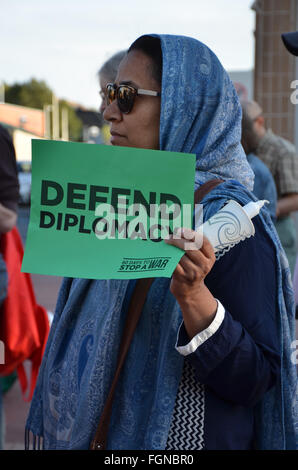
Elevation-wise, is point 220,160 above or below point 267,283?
above

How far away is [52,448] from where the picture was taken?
1.98 metres

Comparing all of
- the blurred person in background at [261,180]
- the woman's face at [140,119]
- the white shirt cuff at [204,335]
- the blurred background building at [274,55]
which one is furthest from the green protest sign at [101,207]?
the blurred background building at [274,55]

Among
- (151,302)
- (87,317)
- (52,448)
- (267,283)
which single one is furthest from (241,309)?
(52,448)

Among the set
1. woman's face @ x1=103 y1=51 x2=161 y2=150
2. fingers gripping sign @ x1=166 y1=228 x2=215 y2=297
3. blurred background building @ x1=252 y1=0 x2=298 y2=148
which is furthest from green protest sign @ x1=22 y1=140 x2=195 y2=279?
blurred background building @ x1=252 y1=0 x2=298 y2=148

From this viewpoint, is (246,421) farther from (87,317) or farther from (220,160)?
(220,160)

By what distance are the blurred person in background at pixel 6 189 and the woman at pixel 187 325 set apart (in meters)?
1.08

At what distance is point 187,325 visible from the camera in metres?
1.58

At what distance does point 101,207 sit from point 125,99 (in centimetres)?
52

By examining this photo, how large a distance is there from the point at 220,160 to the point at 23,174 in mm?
21130

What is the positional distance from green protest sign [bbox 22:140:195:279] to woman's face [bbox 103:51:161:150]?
37cm

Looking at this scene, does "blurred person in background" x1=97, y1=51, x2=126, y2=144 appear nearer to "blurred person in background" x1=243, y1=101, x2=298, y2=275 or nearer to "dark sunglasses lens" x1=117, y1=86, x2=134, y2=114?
"dark sunglasses lens" x1=117, y1=86, x2=134, y2=114

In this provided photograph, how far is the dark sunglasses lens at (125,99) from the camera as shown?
1886 mm

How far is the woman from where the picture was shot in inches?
63.7

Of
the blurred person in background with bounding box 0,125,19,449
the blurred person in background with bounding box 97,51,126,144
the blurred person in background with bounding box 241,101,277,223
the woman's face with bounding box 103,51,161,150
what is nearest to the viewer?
the woman's face with bounding box 103,51,161,150
